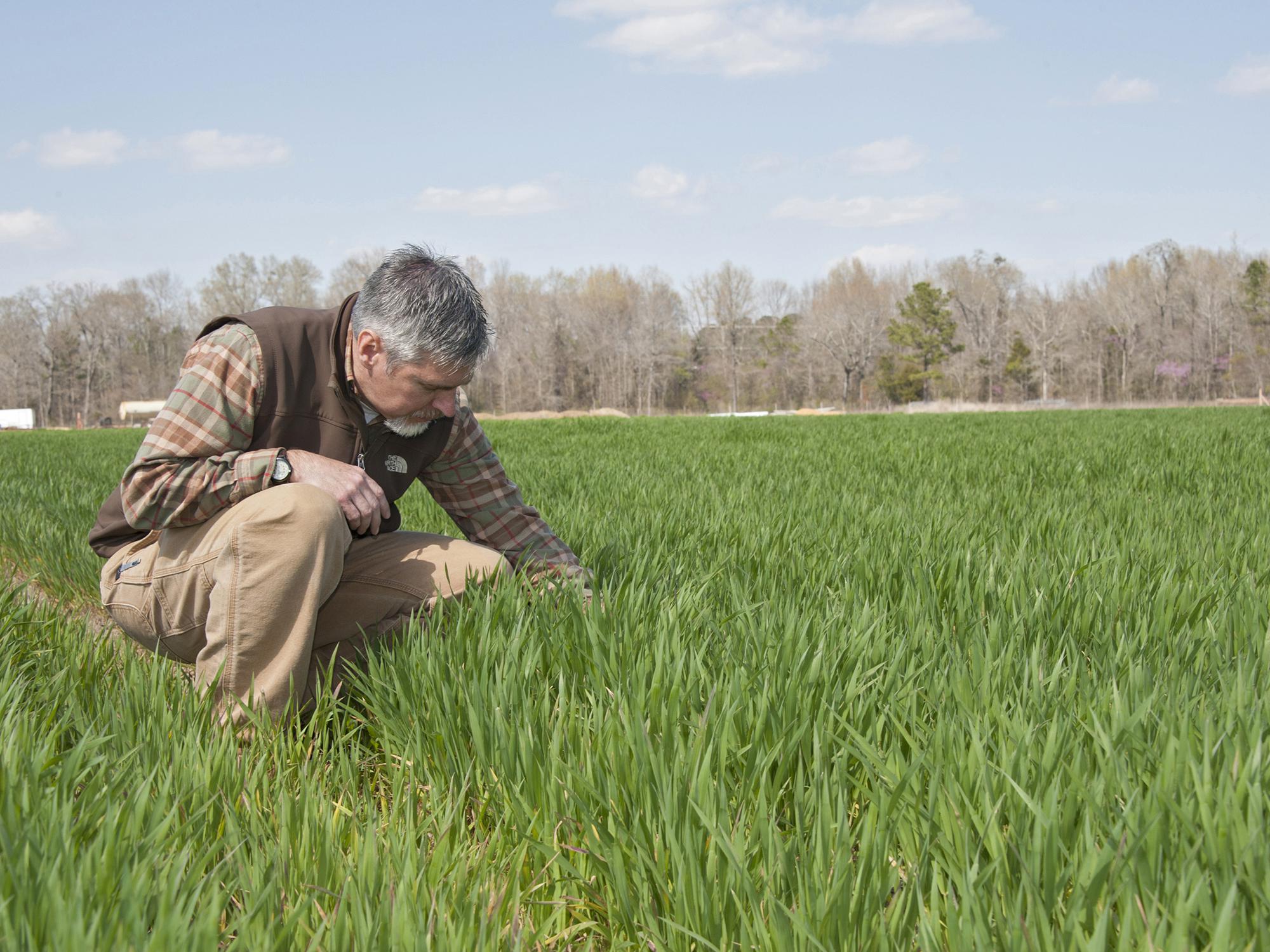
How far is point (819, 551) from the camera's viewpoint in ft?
11.0

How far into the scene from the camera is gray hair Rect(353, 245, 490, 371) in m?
2.31

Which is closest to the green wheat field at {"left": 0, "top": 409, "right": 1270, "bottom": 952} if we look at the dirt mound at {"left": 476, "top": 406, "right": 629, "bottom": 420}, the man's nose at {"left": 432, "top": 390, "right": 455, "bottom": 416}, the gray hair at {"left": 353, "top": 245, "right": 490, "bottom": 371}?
the man's nose at {"left": 432, "top": 390, "right": 455, "bottom": 416}

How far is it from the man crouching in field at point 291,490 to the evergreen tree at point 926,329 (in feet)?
164

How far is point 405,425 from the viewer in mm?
2611

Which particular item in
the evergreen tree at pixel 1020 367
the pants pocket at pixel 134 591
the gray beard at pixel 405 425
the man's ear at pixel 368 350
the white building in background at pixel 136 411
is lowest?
the pants pocket at pixel 134 591

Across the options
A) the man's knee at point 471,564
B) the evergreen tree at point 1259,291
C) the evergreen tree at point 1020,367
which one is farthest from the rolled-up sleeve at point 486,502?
the evergreen tree at point 1259,291

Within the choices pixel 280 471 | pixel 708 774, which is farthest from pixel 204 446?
pixel 708 774

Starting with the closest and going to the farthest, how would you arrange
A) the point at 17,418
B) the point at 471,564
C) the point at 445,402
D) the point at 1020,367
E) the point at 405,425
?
the point at 445,402
the point at 405,425
the point at 471,564
the point at 17,418
the point at 1020,367

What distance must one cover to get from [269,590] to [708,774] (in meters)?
1.27

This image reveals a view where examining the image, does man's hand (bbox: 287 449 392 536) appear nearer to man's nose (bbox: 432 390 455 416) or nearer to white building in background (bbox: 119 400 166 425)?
man's nose (bbox: 432 390 455 416)

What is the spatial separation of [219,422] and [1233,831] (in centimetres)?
223

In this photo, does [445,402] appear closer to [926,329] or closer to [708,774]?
[708,774]

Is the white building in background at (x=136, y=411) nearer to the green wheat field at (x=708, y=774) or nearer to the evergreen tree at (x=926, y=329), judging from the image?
the evergreen tree at (x=926, y=329)

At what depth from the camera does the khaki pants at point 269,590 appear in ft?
7.41
